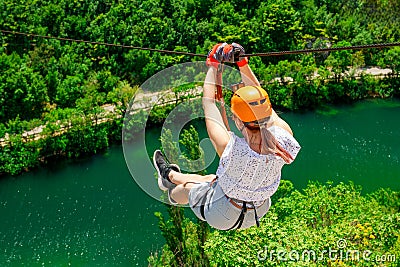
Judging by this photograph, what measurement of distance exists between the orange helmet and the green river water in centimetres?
525

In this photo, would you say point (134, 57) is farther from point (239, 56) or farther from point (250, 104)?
point (250, 104)

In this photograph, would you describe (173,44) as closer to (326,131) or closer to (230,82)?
(326,131)

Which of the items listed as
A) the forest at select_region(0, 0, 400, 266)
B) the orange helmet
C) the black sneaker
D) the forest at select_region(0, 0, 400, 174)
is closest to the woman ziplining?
the orange helmet

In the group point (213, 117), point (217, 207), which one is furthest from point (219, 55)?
point (217, 207)

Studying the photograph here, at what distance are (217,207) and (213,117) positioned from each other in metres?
0.35

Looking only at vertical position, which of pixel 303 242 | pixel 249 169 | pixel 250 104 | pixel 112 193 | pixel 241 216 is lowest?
pixel 112 193

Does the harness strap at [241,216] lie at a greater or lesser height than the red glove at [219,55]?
lesser

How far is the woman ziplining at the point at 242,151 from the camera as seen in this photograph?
1.79m

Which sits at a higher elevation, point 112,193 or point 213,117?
point 213,117

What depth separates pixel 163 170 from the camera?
2.33 meters

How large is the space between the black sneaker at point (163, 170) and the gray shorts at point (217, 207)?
167 millimetres

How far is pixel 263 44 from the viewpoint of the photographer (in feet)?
37.9

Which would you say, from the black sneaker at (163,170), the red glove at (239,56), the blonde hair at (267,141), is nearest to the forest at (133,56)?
the black sneaker at (163,170)

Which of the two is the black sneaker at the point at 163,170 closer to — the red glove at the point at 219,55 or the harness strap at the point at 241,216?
the harness strap at the point at 241,216
